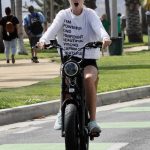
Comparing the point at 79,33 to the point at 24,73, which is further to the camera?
the point at 24,73

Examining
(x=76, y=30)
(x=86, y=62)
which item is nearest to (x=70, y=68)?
A: (x=86, y=62)

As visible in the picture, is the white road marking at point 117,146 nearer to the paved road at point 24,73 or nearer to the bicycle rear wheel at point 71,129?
the bicycle rear wheel at point 71,129

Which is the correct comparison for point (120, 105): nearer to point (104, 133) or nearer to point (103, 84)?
point (103, 84)

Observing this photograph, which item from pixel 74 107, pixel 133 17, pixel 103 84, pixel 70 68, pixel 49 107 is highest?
pixel 133 17

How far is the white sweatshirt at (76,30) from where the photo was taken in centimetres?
822

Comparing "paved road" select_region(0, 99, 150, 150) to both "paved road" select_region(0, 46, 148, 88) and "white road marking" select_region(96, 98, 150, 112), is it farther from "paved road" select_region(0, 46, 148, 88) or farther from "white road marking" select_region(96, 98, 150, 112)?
"paved road" select_region(0, 46, 148, 88)

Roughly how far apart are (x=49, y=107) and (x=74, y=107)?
5.20m

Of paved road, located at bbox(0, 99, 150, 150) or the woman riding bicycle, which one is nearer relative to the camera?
the woman riding bicycle

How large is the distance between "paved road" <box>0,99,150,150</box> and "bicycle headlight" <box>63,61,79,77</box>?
167 cm

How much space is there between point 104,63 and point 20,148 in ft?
46.1

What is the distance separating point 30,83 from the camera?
17.2m

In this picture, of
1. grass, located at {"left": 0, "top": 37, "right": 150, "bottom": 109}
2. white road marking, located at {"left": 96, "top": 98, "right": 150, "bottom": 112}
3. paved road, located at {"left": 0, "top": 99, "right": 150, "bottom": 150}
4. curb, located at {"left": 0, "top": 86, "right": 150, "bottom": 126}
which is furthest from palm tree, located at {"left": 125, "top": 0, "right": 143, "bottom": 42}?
paved road, located at {"left": 0, "top": 99, "right": 150, "bottom": 150}

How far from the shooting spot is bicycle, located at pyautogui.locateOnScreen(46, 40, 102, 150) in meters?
7.50

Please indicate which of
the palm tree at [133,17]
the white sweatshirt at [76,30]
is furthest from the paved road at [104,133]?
the palm tree at [133,17]
